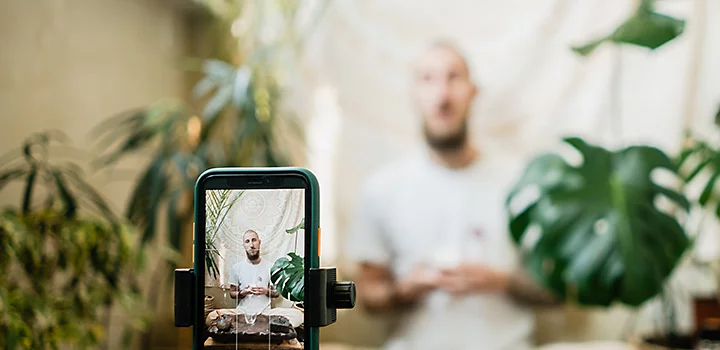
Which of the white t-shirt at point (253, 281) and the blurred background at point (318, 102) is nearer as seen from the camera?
the white t-shirt at point (253, 281)

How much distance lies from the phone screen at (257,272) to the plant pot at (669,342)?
1.36m

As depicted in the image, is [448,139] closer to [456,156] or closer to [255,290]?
[456,156]

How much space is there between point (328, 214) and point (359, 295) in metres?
0.26

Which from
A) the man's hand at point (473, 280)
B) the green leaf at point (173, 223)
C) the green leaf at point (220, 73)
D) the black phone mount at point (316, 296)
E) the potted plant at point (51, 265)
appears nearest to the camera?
the black phone mount at point (316, 296)

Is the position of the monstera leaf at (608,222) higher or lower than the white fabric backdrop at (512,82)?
lower

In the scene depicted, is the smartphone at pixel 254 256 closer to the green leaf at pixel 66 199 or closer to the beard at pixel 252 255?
the beard at pixel 252 255

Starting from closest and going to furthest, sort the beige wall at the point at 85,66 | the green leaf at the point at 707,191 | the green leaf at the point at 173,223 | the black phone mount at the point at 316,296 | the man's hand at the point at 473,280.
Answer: the black phone mount at the point at 316,296, the green leaf at the point at 707,191, the beige wall at the point at 85,66, the green leaf at the point at 173,223, the man's hand at the point at 473,280

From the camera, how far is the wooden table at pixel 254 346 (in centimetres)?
62

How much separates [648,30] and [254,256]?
108 centimetres

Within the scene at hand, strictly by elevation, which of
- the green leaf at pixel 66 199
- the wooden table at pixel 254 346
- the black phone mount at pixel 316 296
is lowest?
the wooden table at pixel 254 346

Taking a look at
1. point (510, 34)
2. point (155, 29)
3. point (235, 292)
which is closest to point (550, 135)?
point (510, 34)

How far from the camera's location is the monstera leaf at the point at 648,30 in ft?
4.49

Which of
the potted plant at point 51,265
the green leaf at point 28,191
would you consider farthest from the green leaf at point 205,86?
the green leaf at point 28,191

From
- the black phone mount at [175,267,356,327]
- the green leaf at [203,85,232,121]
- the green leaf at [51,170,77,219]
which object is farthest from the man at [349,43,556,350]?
the black phone mount at [175,267,356,327]
